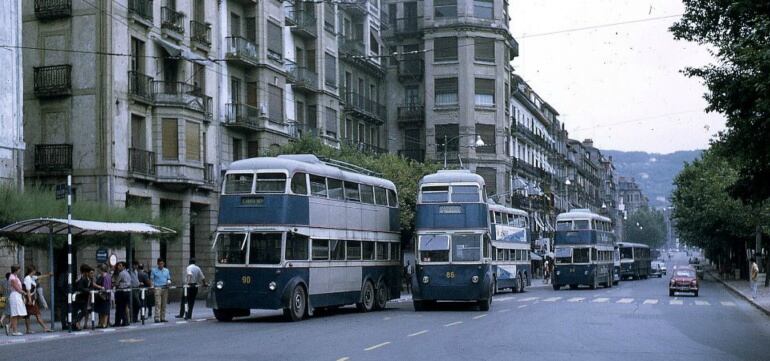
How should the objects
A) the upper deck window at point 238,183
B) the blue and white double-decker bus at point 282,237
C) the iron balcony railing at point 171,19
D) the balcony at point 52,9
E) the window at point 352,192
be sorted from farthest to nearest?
the iron balcony railing at point 171,19
the balcony at point 52,9
the window at point 352,192
the upper deck window at point 238,183
the blue and white double-decker bus at point 282,237

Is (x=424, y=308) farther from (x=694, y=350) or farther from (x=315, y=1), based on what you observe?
(x=315, y=1)

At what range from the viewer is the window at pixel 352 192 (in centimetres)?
3196

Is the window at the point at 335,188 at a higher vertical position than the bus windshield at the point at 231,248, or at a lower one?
higher

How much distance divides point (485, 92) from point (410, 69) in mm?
5988

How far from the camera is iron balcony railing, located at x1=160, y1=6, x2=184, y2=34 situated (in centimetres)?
4184

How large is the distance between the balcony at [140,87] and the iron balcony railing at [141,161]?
2063 mm

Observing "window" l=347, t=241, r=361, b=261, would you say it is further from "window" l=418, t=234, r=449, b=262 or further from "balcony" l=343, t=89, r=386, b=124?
"balcony" l=343, t=89, r=386, b=124

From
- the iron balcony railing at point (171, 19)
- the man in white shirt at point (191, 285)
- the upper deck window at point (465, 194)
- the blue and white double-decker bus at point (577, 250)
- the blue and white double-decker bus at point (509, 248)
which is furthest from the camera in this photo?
the blue and white double-decker bus at point (577, 250)

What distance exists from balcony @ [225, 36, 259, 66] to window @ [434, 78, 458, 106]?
93.8 feet

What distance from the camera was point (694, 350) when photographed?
20094 mm

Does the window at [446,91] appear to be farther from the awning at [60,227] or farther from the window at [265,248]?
the awning at [60,227]

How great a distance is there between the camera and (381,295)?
115 feet

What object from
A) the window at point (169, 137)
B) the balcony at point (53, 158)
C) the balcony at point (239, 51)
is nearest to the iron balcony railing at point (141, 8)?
the window at point (169, 137)

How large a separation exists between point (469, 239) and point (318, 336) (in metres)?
12.0
